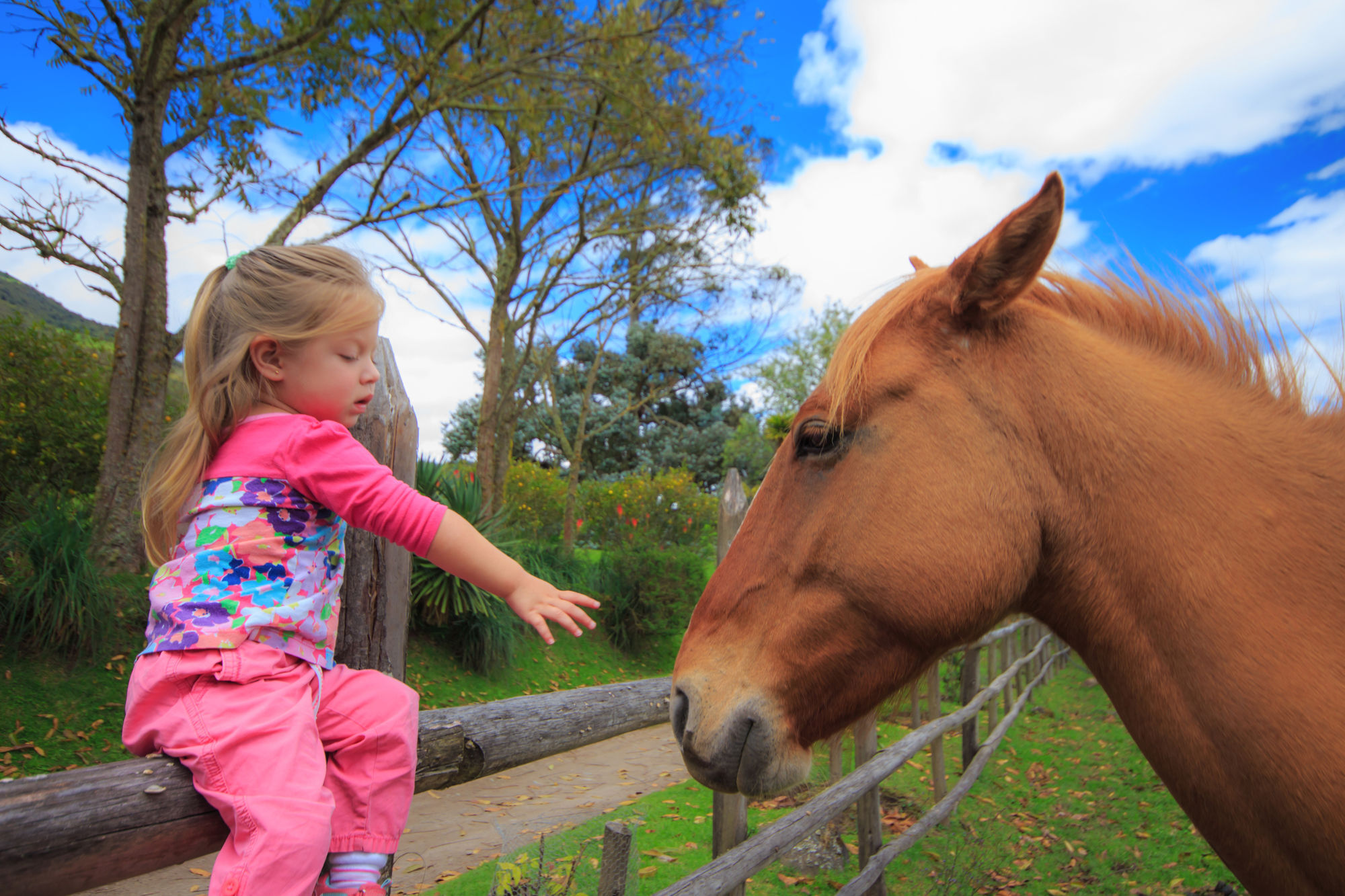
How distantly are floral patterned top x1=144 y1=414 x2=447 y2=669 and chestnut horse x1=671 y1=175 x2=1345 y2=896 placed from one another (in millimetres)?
734

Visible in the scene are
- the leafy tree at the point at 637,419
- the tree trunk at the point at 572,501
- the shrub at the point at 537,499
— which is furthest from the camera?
the leafy tree at the point at 637,419

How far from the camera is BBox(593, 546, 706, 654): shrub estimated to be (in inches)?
388

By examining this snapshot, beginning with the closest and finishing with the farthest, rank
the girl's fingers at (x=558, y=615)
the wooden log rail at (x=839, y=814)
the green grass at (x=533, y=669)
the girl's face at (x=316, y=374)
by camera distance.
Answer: the girl's fingers at (x=558, y=615)
the girl's face at (x=316, y=374)
the wooden log rail at (x=839, y=814)
the green grass at (x=533, y=669)

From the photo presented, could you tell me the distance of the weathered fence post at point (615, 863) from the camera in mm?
2178

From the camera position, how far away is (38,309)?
870 cm

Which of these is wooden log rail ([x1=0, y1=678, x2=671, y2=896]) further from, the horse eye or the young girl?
the horse eye

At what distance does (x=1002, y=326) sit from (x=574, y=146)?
1272 cm

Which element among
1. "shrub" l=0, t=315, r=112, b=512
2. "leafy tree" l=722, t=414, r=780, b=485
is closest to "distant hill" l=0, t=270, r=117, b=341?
"shrub" l=0, t=315, r=112, b=512

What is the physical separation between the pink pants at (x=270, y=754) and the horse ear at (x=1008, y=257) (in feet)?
4.90

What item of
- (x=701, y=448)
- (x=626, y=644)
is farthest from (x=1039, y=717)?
(x=701, y=448)

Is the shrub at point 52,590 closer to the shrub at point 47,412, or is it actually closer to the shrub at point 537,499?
the shrub at point 47,412

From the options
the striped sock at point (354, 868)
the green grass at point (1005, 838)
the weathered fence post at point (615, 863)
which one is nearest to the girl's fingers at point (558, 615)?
the striped sock at point (354, 868)

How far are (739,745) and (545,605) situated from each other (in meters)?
0.52

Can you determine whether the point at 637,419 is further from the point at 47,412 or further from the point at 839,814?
the point at 839,814
